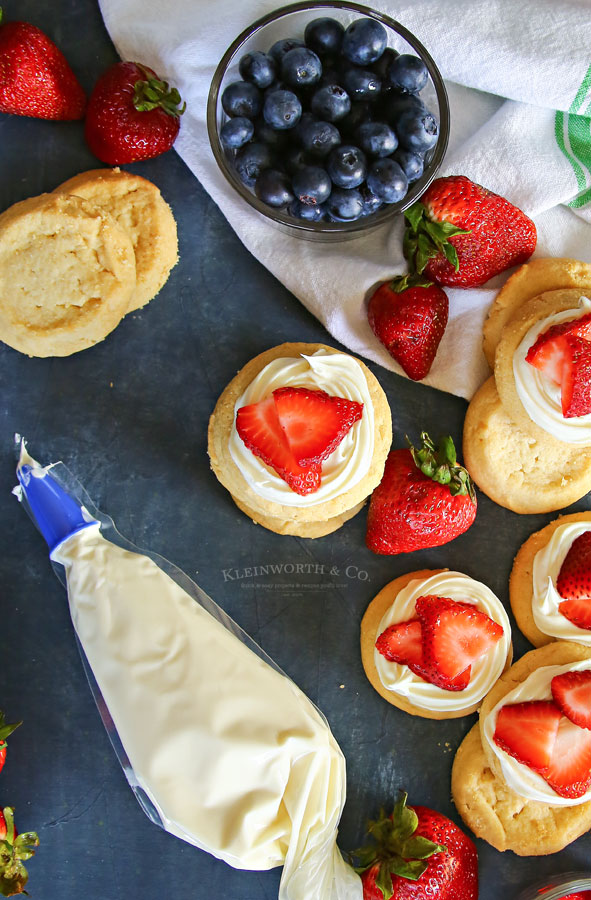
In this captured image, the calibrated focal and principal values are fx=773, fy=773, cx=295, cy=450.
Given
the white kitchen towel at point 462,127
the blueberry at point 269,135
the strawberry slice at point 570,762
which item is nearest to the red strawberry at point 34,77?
the white kitchen towel at point 462,127

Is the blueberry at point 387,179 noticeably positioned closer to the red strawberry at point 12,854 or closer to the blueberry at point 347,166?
the blueberry at point 347,166

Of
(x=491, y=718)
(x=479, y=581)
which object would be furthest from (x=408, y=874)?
(x=479, y=581)

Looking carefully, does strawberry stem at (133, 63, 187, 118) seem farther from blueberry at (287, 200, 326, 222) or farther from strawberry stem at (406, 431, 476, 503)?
strawberry stem at (406, 431, 476, 503)

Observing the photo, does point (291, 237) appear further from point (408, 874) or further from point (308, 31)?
point (408, 874)

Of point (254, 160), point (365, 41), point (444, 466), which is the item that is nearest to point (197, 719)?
point (444, 466)

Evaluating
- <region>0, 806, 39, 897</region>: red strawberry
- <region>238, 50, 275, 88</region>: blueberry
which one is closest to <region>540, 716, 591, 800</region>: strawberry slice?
<region>0, 806, 39, 897</region>: red strawberry

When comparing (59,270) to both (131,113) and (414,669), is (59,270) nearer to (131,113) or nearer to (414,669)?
(131,113)

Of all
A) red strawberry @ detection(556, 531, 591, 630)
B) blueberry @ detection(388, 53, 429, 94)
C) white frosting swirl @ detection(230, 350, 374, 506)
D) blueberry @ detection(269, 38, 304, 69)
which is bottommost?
red strawberry @ detection(556, 531, 591, 630)
